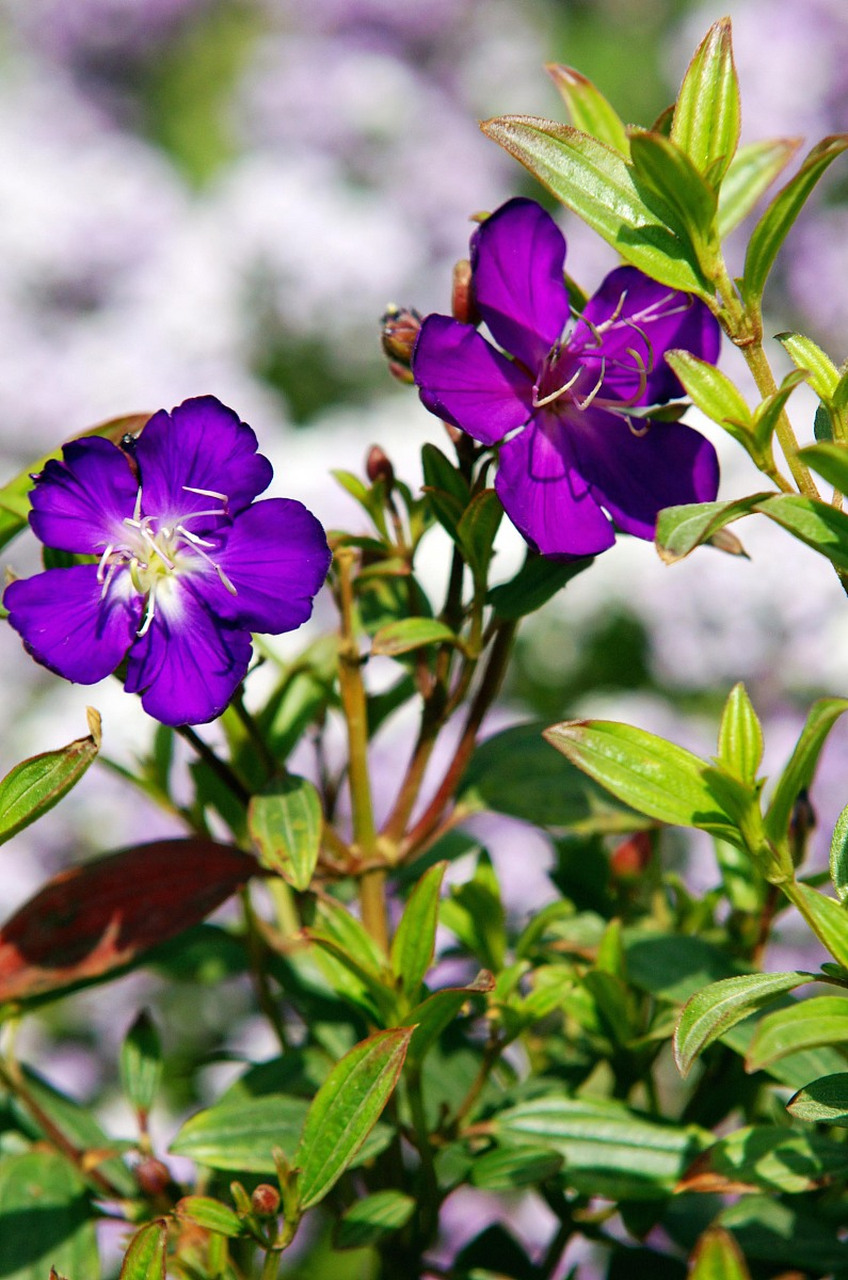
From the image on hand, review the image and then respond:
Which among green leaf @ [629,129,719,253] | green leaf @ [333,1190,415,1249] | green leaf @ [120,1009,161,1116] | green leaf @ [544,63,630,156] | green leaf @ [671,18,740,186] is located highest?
green leaf @ [544,63,630,156]

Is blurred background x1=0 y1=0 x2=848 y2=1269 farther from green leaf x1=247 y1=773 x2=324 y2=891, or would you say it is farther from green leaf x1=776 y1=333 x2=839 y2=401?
green leaf x1=776 y1=333 x2=839 y2=401

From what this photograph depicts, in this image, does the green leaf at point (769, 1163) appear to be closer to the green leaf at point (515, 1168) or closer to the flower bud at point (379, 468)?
the green leaf at point (515, 1168)

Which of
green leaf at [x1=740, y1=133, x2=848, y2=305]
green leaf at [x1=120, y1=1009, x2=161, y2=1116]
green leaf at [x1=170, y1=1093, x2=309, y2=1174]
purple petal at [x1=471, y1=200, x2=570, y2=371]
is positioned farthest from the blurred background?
green leaf at [x1=740, y1=133, x2=848, y2=305]

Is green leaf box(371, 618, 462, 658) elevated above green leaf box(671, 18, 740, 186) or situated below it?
below

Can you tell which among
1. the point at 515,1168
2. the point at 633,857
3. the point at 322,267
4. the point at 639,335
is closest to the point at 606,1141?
the point at 515,1168

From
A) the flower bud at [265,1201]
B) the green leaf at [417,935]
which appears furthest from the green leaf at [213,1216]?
the green leaf at [417,935]

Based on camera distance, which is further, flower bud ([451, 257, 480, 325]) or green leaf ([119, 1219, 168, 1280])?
flower bud ([451, 257, 480, 325])

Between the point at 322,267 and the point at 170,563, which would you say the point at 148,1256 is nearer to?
the point at 170,563

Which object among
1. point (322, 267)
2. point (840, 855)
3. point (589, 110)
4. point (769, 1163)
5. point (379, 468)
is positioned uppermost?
point (322, 267)

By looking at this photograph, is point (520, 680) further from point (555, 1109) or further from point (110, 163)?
point (110, 163)
